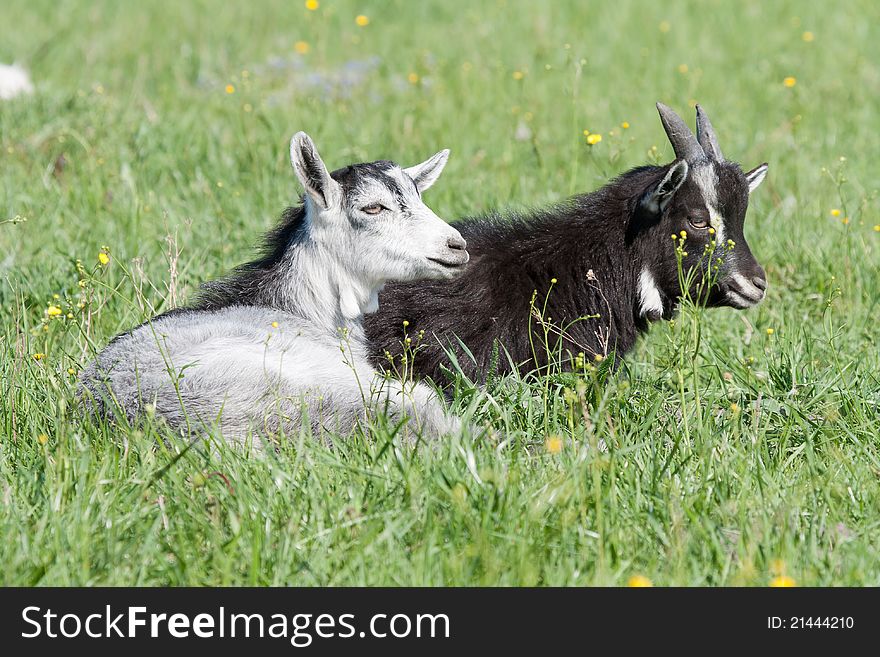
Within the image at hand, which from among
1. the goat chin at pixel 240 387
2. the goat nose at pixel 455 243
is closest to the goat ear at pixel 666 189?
the goat nose at pixel 455 243

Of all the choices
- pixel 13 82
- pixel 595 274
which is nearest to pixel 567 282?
pixel 595 274

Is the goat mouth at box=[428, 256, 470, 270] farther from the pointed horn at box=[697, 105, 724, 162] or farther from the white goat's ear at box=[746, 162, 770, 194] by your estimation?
the white goat's ear at box=[746, 162, 770, 194]

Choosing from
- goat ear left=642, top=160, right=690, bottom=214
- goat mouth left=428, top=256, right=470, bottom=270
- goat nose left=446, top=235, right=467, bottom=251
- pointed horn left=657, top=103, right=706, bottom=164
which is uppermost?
pointed horn left=657, top=103, right=706, bottom=164

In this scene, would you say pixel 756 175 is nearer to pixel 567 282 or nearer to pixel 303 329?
pixel 567 282

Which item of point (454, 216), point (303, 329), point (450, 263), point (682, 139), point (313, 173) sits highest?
point (454, 216)

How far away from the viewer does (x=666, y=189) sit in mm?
5000

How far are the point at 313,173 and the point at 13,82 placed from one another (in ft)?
17.9

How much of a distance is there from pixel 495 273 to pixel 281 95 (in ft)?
13.9

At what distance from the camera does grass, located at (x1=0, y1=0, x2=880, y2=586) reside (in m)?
3.43

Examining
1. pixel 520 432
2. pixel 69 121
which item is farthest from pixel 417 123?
pixel 520 432

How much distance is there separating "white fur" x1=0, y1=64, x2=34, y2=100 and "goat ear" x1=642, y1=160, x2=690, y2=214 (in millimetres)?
5631

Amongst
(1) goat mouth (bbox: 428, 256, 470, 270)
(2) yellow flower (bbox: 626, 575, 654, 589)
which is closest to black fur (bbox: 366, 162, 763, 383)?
(1) goat mouth (bbox: 428, 256, 470, 270)

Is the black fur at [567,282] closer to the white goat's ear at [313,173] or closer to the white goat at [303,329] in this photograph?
the white goat at [303,329]

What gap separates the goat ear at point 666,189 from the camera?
485 centimetres
